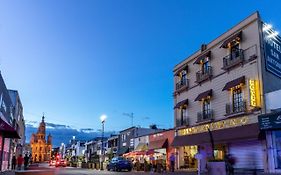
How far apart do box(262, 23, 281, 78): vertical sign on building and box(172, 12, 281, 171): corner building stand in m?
0.26

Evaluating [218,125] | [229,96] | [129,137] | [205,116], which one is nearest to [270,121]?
[229,96]

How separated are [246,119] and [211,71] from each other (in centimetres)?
676

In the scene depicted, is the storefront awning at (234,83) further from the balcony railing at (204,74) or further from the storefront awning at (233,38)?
the balcony railing at (204,74)

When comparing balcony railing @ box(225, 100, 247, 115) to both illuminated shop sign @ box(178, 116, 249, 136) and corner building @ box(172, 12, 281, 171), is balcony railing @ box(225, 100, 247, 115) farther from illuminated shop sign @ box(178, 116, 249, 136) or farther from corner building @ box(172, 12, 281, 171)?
illuminated shop sign @ box(178, 116, 249, 136)

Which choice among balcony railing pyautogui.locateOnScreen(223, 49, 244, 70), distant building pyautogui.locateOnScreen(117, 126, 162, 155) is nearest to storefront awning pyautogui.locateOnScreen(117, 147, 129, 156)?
distant building pyautogui.locateOnScreen(117, 126, 162, 155)

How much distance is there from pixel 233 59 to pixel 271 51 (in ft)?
9.44

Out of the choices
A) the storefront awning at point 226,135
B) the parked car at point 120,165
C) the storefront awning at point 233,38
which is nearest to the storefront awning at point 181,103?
the storefront awning at point 226,135

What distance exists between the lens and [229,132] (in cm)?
2669

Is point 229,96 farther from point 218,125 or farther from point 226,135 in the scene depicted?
point 226,135

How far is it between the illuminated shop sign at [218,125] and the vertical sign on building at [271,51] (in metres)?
4.23

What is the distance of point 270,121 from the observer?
73.6ft

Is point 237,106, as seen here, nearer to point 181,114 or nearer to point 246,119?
point 246,119

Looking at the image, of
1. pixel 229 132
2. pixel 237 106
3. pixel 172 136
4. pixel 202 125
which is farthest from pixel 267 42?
pixel 172 136

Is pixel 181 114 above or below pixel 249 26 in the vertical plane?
below
